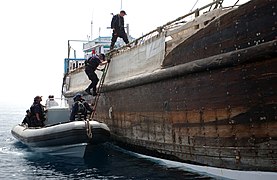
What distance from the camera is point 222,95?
639cm

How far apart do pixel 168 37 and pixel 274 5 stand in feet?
10.1

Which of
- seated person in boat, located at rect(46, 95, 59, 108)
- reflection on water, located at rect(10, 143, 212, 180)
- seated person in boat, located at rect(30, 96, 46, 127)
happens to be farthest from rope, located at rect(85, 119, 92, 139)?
seated person in boat, located at rect(46, 95, 59, 108)

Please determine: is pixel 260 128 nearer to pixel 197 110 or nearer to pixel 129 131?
pixel 197 110

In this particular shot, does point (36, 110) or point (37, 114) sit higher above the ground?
point (36, 110)

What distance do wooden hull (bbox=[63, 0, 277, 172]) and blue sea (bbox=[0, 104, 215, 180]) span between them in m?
0.38

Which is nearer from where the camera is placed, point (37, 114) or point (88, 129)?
point (88, 129)

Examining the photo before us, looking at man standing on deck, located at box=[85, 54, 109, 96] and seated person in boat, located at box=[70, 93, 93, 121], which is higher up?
man standing on deck, located at box=[85, 54, 109, 96]

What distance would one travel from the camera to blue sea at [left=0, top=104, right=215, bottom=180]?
786 cm

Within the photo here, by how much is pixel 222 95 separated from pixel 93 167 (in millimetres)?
4056

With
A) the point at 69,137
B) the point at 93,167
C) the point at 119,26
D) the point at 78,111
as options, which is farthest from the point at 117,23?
the point at 93,167

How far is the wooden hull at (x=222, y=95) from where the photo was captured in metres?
5.72

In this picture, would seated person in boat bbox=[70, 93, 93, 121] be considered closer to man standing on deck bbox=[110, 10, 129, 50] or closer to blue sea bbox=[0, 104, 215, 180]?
blue sea bbox=[0, 104, 215, 180]

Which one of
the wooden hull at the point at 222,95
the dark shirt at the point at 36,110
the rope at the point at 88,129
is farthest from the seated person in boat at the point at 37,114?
the wooden hull at the point at 222,95

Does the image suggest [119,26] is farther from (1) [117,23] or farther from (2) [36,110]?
(2) [36,110]
